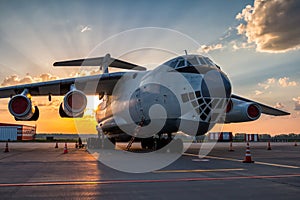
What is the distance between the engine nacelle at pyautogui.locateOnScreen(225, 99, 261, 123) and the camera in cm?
1484

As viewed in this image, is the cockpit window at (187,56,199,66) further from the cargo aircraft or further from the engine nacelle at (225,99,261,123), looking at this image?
the engine nacelle at (225,99,261,123)

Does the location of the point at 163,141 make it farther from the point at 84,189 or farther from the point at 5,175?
the point at 84,189

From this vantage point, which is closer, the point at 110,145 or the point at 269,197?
the point at 269,197

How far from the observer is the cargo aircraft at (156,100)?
10.0 metres

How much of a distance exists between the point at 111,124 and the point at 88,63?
6.54 meters

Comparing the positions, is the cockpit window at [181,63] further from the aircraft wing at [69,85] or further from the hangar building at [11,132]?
the hangar building at [11,132]

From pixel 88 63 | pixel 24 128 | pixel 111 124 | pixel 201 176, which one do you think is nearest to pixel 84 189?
pixel 201 176

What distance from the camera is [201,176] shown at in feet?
20.6

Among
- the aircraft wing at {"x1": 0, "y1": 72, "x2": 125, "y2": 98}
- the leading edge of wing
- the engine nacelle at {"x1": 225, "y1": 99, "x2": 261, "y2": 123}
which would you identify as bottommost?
the engine nacelle at {"x1": 225, "y1": 99, "x2": 261, "y2": 123}

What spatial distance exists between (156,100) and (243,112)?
5.58m

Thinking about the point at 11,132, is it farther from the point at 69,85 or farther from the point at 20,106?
the point at 20,106

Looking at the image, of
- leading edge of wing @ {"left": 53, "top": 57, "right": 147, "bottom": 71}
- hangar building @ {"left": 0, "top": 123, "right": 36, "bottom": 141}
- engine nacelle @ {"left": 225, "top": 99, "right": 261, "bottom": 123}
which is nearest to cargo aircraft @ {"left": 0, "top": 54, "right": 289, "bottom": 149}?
engine nacelle @ {"left": 225, "top": 99, "right": 261, "bottom": 123}

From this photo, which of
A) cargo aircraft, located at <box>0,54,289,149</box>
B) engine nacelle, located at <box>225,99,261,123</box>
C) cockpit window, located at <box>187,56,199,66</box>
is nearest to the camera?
cargo aircraft, located at <box>0,54,289,149</box>

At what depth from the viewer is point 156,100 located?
11.1 metres
